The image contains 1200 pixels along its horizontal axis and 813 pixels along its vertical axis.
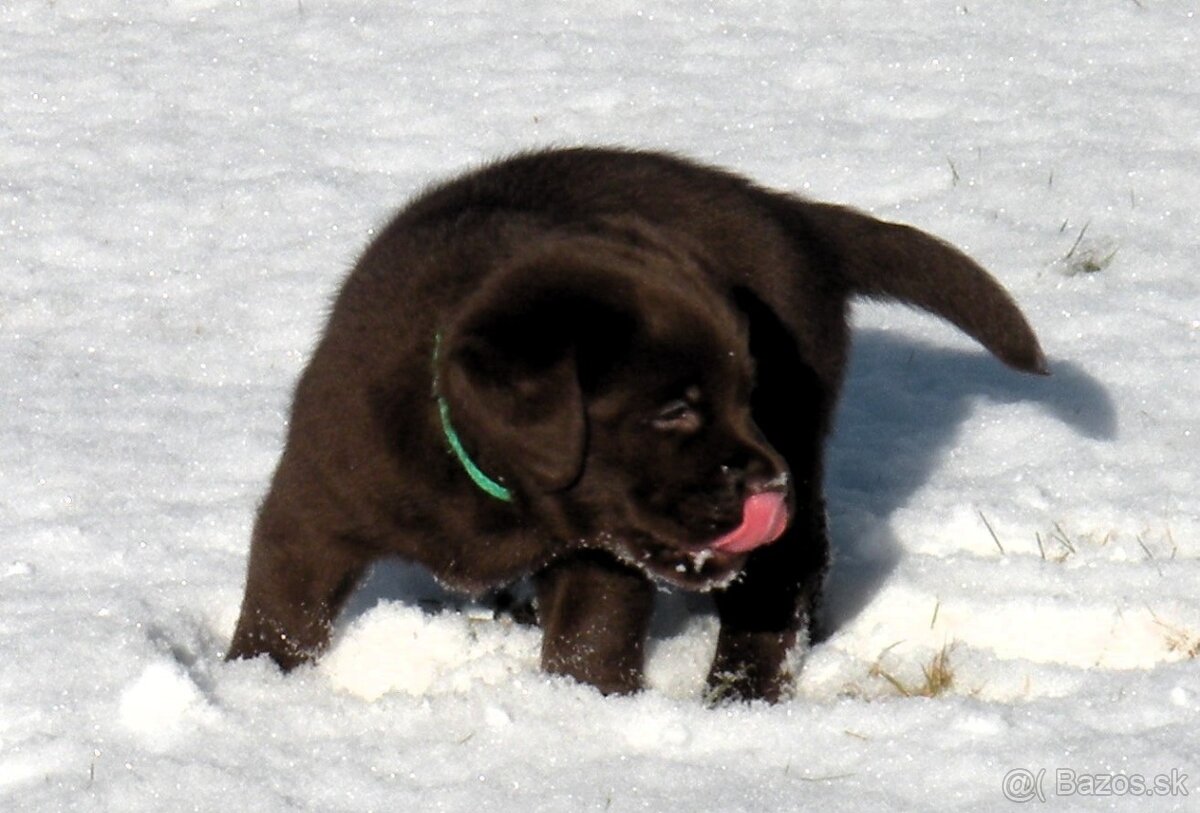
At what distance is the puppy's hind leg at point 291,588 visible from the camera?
11.7 feet

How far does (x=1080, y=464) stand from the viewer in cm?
457

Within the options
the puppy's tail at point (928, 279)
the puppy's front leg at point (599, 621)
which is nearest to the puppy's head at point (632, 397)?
the puppy's front leg at point (599, 621)

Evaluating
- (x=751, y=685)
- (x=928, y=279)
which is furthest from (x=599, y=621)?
(x=928, y=279)

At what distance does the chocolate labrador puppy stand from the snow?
0.64ft

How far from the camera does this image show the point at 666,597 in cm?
428

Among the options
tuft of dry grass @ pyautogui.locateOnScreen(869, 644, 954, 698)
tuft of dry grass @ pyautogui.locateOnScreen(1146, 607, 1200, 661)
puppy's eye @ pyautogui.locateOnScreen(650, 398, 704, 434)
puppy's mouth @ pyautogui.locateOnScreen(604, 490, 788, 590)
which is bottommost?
tuft of dry grass @ pyautogui.locateOnScreen(869, 644, 954, 698)

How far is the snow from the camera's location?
11.0ft

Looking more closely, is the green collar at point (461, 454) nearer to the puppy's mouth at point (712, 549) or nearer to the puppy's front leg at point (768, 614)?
the puppy's mouth at point (712, 549)

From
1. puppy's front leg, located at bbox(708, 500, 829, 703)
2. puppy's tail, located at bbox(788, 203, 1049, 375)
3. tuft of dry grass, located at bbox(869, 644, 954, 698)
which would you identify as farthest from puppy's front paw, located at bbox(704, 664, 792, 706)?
puppy's tail, located at bbox(788, 203, 1049, 375)

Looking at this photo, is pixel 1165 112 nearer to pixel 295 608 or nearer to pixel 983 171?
pixel 983 171

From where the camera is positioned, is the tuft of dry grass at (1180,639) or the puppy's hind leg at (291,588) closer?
the puppy's hind leg at (291,588)

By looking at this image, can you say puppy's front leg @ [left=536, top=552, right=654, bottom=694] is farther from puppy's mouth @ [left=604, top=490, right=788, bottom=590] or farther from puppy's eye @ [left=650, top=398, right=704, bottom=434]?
puppy's eye @ [left=650, top=398, right=704, bottom=434]

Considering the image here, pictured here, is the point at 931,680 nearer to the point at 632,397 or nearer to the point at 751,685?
the point at 751,685

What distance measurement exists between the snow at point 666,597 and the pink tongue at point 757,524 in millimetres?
354
